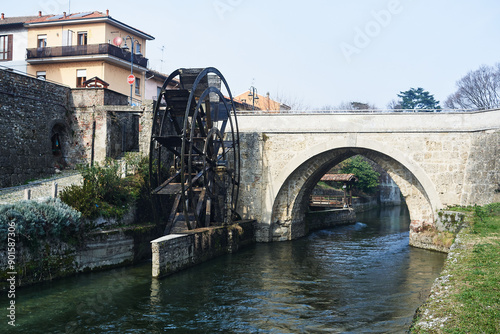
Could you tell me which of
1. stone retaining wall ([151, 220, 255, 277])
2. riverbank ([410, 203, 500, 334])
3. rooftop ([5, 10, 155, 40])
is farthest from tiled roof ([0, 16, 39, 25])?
riverbank ([410, 203, 500, 334])

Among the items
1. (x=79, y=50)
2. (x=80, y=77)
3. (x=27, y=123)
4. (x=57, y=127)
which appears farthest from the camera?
(x=80, y=77)

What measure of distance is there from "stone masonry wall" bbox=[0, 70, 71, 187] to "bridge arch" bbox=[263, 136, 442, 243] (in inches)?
309

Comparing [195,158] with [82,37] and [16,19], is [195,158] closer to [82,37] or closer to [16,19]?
[82,37]

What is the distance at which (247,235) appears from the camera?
15938 millimetres

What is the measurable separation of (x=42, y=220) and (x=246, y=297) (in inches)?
180

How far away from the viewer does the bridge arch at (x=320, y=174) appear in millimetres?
15258

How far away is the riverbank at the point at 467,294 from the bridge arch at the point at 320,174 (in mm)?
6037

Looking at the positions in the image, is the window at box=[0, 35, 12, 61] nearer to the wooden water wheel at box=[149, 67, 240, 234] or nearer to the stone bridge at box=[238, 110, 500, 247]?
the wooden water wheel at box=[149, 67, 240, 234]

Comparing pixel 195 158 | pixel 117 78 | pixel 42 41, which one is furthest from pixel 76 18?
pixel 195 158

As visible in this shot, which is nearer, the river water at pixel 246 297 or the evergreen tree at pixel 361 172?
the river water at pixel 246 297

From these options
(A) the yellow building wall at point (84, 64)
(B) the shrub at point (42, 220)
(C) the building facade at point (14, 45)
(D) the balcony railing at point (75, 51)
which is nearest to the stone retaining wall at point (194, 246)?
(B) the shrub at point (42, 220)

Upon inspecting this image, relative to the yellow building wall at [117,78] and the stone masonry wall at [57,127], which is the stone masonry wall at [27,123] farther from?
the yellow building wall at [117,78]

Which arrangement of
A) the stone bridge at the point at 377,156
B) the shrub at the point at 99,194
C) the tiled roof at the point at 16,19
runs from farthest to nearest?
the tiled roof at the point at 16,19 → the stone bridge at the point at 377,156 → the shrub at the point at 99,194

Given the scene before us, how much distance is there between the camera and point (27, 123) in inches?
592
